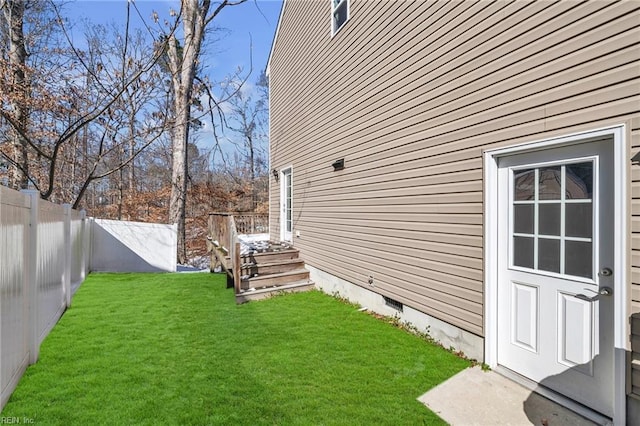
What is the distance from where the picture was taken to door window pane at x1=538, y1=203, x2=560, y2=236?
9.16 ft

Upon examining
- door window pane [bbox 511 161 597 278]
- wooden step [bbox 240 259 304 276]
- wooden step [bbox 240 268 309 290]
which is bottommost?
wooden step [bbox 240 268 309 290]

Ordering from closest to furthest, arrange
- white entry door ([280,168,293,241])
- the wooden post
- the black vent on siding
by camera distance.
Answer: the black vent on siding, the wooden post, white entry door ([280,168,293,241])

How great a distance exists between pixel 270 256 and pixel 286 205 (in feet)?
7.92

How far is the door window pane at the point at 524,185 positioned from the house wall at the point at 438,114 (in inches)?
11.8

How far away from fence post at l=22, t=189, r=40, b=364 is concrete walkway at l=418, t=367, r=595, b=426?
3.64 m

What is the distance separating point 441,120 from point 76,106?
272 inches

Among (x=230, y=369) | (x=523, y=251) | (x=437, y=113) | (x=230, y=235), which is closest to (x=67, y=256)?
(x=230, y=235)

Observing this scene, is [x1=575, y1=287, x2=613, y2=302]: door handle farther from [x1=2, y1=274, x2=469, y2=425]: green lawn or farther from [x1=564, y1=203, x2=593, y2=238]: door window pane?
[x1=2, y1=274, x2=469, y2=425]: green lawn

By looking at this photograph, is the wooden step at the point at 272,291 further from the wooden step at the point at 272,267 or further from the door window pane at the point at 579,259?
the door window pane at the point at 579,259

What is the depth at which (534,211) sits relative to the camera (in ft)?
9.80

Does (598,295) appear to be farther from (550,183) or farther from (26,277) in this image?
(26,277)

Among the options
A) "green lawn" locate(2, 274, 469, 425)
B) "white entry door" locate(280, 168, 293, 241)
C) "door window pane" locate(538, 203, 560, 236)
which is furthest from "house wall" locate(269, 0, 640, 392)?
"white entry door" locate(280, 168, 293, 241)

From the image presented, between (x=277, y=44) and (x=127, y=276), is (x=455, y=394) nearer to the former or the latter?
(x=127, y=276)

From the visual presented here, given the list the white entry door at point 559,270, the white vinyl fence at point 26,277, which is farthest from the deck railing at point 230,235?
the white entry door at point 559,270
